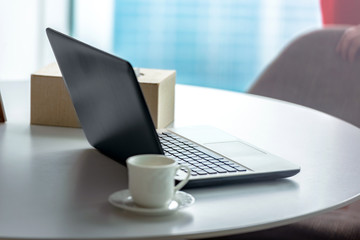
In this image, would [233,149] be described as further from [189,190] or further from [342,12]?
[342,12]

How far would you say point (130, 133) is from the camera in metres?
0.95

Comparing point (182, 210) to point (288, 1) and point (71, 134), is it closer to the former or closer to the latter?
point (71, 134)

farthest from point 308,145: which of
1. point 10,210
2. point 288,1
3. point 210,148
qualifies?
point 288,1

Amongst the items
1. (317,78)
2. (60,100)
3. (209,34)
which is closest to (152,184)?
(60,100)

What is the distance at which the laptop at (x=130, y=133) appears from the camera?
91cm

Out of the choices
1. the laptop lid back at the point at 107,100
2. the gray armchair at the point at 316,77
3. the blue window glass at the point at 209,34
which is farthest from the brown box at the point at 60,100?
the blue window glass at the point at 209,34

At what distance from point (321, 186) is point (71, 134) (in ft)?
1.67

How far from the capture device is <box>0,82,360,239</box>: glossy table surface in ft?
2.56

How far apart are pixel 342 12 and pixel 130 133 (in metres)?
3.12

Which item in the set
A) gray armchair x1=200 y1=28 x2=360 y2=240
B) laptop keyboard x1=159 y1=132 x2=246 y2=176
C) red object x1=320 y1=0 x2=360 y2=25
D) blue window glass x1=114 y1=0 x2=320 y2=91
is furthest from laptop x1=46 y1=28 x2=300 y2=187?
blue window glass x1=114 y1=0 x2=320 y2=91

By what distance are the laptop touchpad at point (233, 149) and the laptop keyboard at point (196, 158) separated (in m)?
0.02

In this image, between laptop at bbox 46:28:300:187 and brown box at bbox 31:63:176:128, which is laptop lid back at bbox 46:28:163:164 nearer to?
laptop at bbox 46:28:300:187

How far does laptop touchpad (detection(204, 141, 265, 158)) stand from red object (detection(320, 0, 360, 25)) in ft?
9.35

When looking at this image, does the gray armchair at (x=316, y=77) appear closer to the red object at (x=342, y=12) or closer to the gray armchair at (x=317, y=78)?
the gray armchair at (x=317, y=78)
